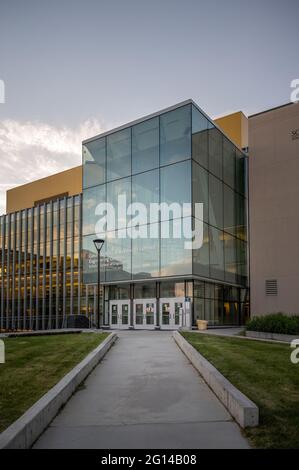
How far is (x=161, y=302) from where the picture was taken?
1375 inches

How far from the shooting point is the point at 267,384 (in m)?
9.46

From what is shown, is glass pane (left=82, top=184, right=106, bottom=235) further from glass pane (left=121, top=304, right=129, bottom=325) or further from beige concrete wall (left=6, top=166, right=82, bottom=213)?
beige concrete wall (left=6, top=166, right=82, bottom=213)

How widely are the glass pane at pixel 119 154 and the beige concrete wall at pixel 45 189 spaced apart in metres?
18.3

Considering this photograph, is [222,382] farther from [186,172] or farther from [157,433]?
[186,172]

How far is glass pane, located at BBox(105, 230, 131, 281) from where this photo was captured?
35.7 meters

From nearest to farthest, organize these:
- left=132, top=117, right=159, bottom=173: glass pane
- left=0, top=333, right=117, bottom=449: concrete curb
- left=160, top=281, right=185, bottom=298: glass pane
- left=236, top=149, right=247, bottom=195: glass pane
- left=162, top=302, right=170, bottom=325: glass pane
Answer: left=0, top=333, right=117, bottom=449: concrete curb → left=160, top=281, right=185, bottom=298: glass pane → left=162, top=302, right=170, bottom=325: glass pane → left=132, top=117, right=159, bottom=173: glass pane → left=236, top=149, right=247, bottom=195: glass pane

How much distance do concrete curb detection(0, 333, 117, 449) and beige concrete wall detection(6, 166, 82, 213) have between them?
4787cm

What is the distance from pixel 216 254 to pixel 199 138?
885 centimetres

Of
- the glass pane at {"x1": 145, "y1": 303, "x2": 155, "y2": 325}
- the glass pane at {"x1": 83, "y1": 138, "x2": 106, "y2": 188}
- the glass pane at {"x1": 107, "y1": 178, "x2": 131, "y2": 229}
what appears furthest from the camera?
the glass pane at {"x1": 83, "y1": 138, "x2": 106, "y2": 188}

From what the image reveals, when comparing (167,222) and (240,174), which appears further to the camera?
(240,174)

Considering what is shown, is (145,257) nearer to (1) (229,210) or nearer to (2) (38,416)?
(1) (229,210)

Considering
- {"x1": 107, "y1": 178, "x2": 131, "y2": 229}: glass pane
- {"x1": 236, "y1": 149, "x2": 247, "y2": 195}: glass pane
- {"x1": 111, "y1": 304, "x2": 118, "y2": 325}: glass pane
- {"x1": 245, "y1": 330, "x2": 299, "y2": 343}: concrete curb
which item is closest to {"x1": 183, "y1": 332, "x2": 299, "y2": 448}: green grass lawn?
{"x1": 245, "y1": 330, "x2": 299, "y2": 343}: concrete curb

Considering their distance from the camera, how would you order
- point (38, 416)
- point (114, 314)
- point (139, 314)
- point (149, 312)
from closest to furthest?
point (38, 416) → point (149, 312) → point (139, 314) → point (114, 314)

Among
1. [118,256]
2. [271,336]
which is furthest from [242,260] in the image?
[271,336]
